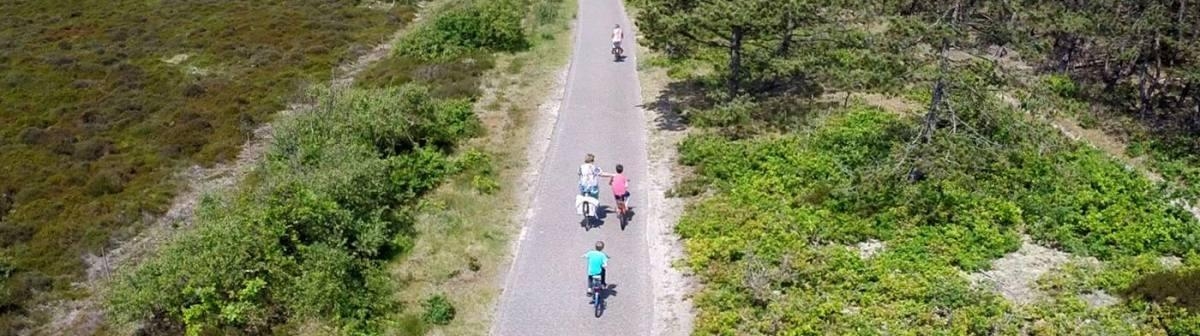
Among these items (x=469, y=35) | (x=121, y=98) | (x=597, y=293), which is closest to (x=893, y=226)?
(x=597, y=293)

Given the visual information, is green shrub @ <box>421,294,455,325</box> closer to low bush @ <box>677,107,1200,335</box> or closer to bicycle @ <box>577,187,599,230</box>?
bicycle @ <box>577,187,599,230</box>

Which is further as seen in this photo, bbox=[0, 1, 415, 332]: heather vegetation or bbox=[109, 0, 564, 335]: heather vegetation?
bbox=[0, 1, 415, 332]: heather vegetation

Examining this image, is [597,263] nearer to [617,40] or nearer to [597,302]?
[597,302]

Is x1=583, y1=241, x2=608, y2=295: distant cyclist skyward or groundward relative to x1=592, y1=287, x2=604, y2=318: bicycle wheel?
skyward

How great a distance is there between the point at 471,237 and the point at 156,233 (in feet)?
41.4

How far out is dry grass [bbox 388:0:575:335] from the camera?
1702 centimetres

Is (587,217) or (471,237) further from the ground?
(587,217)

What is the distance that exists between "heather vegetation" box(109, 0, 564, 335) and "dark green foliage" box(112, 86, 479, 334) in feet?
0.09

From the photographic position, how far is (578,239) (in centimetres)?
1930

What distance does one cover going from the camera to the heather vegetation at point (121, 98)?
26766mm

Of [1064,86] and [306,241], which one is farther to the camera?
[1064,86]

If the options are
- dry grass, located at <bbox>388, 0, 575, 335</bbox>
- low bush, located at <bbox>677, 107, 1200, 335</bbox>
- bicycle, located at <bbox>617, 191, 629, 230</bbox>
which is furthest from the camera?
bicycle, located at <bbox>617, 191, 629, 230</bbox>

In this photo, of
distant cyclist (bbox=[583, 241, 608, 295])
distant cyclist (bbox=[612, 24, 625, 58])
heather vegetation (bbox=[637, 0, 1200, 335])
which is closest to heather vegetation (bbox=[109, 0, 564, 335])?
distant cyclist (bbox=[583, 241, 608, 295])

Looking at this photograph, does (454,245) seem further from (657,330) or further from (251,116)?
(251,116)
